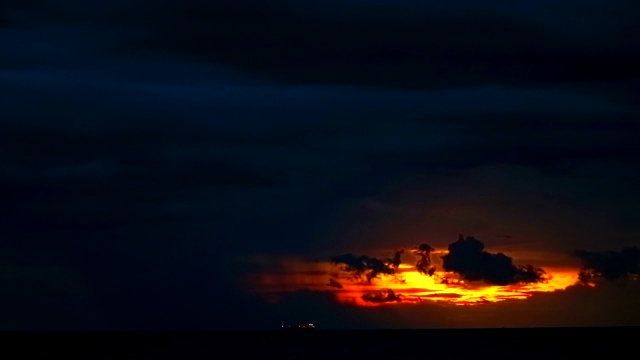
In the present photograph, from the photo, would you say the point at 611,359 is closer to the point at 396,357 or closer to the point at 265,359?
the point at 396,357

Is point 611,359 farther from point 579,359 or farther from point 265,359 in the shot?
point 265,359

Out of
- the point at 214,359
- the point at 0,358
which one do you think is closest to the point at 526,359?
the point at 214,359

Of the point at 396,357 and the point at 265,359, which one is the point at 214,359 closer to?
the point at 265,359

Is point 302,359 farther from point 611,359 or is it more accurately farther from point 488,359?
point 611,359

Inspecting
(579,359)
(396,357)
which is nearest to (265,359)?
(396,357)

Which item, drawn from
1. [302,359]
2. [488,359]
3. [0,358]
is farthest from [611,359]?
[0,358]

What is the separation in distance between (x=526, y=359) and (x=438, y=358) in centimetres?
1686

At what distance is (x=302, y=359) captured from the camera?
199750mm

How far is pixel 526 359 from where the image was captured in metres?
190

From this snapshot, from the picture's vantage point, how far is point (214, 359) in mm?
197250

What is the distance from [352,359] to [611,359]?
44938 mm

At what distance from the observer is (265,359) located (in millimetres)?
199375

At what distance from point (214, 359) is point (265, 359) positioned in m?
9.22

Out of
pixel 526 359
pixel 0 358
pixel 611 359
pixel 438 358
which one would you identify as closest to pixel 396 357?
pixel 438 358
